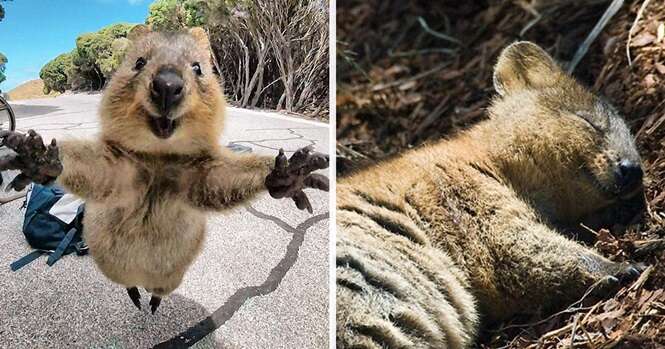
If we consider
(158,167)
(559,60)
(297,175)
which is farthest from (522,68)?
(158,167)

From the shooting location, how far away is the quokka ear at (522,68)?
1755 mm

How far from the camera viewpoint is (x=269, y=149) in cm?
174

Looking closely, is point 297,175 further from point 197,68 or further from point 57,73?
point 57,73

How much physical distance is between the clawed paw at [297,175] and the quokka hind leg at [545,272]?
1.88ft

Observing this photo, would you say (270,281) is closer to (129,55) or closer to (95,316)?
(95,316)

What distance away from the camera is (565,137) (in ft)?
5.90

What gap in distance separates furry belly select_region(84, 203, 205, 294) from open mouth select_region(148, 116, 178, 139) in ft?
0.63

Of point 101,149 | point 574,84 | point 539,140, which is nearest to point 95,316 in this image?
point 101,149

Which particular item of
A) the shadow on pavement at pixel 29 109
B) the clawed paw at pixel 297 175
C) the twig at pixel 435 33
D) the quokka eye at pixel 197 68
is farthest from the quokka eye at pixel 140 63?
the twig at pixel 435 33

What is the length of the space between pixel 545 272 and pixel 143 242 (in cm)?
99

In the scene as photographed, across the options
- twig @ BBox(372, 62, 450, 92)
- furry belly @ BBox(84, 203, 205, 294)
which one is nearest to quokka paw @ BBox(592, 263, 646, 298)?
twig @ BBox(372, 62, 450, 92)

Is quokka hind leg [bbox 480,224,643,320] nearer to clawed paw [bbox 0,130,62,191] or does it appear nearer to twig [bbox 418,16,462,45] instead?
twig [bbox 418,16,462,45]

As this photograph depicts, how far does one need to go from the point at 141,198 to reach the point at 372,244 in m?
0.58

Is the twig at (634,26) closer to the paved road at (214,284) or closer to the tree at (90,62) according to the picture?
the paved road at (214,284)
